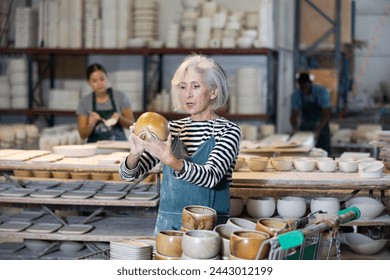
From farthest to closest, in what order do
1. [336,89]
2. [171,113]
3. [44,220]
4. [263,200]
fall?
[336,89]
[171,113]
[44,220]
[263,200]

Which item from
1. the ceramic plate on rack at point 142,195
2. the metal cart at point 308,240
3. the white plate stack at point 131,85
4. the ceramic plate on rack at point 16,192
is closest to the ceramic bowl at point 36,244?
the ceramic plate on rack at point 16,192

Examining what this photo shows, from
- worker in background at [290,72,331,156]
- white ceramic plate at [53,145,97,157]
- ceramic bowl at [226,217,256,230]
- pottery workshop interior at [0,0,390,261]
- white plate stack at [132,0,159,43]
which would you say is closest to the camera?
ceramic bowl at [226,217,256,230]

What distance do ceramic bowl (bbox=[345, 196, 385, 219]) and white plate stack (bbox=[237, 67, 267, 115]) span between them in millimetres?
3397

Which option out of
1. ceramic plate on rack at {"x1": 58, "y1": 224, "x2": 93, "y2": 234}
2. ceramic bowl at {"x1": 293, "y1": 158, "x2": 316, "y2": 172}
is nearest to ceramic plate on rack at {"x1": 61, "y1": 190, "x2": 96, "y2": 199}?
ceramic plate on rack at {"x1": 58, "y1": 224, "x2": 93, "y2": 234}

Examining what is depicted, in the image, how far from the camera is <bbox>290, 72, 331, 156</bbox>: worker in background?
25.2 feet

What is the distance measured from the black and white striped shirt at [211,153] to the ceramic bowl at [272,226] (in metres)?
0.38

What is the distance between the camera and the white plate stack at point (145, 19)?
7441 mm

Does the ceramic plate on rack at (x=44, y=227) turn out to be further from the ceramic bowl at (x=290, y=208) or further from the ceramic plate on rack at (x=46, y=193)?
the ceramic bowl at (x=290, y=208)

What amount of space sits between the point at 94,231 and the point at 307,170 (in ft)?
4.50

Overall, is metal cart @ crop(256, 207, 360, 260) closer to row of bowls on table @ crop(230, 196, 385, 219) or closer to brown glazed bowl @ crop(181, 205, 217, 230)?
brown glazed bowl @ crop(181, 205, 217, 230)

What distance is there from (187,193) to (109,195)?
1177mm

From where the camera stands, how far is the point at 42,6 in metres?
7.64
